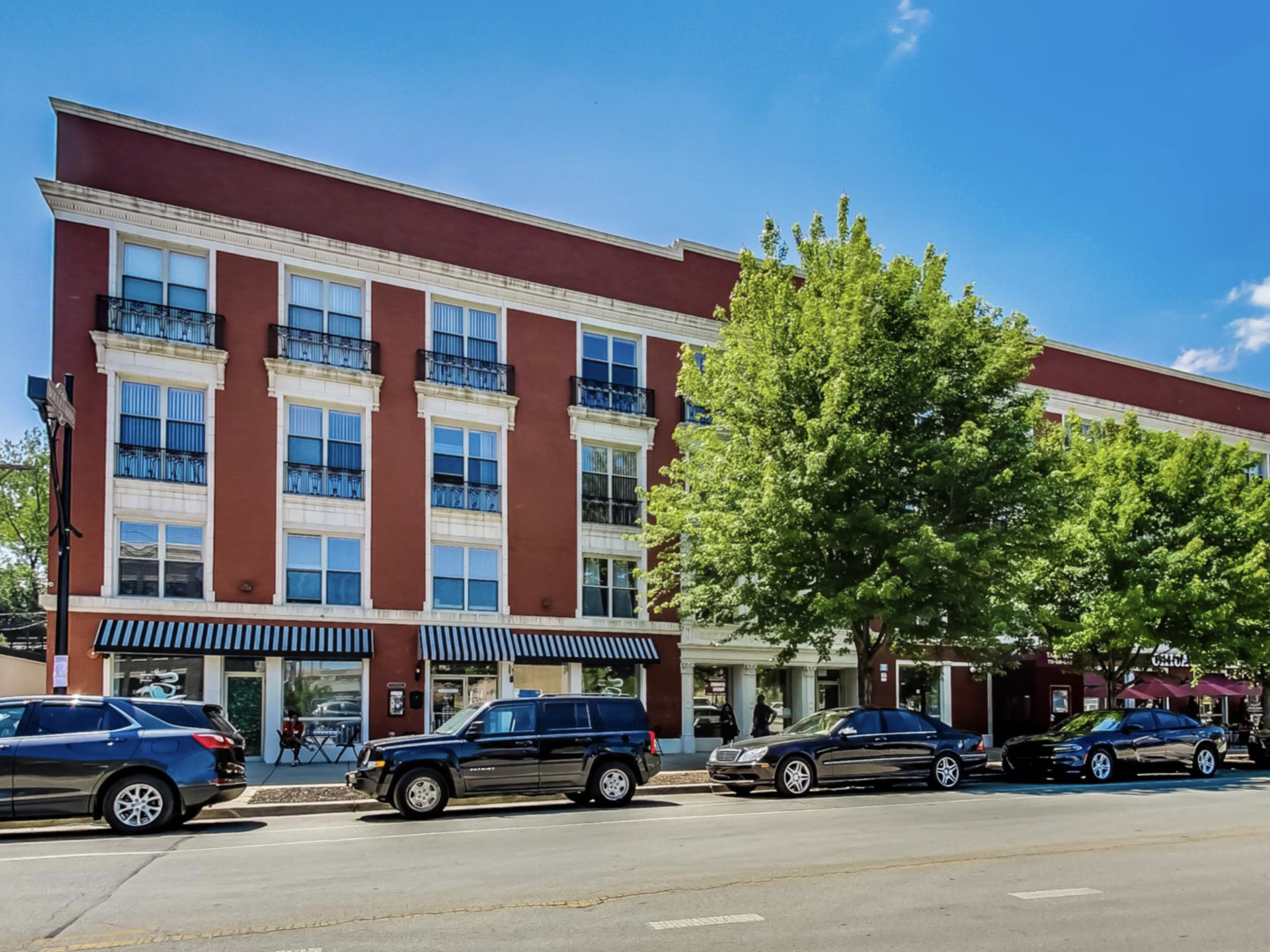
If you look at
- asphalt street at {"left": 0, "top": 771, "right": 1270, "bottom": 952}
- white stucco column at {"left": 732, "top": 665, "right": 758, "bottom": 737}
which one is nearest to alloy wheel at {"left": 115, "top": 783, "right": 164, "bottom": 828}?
asphalt street at {"left": 0, "top": 771, "right": 1270, "bottom": 952}

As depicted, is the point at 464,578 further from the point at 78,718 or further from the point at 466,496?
the point at 78,718

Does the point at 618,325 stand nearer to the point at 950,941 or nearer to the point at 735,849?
the point at 735,849

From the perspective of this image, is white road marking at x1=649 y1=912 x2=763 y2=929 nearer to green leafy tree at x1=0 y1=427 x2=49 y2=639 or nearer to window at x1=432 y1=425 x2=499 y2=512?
window at x1=432 y1=425 x2=499 y2=512

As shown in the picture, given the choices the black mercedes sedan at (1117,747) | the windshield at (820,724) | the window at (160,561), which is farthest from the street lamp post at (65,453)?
the black mercedes sedan at (1117,747)

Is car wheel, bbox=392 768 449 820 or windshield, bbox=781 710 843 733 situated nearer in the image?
car wheel, bbox=392 768 449 820

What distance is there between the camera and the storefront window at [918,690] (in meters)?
34.0

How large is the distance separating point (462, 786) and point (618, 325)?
1630cm

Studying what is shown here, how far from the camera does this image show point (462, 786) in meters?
15.8

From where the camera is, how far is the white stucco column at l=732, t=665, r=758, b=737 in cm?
3050

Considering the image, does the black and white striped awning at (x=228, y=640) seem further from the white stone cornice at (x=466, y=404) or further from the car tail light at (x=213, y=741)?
the car tail light at (x=213, y=741)

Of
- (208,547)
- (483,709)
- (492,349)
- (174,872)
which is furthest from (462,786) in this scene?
(492,349)

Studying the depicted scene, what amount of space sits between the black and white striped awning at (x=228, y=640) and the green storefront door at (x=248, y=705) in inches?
35.2

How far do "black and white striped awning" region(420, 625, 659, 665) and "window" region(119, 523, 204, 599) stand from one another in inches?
203

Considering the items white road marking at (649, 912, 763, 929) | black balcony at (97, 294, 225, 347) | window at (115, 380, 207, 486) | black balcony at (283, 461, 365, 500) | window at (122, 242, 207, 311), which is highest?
window at (122, 242, 207, 311)
